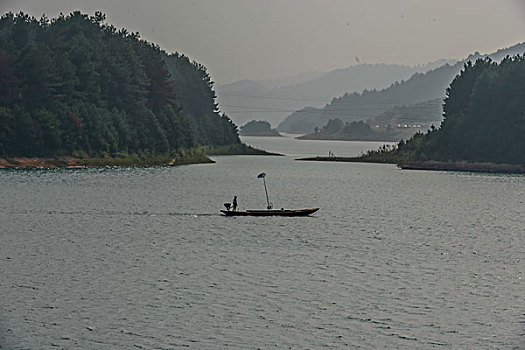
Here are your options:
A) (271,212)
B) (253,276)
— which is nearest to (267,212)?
(271,212)

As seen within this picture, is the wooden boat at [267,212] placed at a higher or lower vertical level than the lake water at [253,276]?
higher

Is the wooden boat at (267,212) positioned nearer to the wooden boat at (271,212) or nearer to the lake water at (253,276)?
the wooden boat at (271,212)

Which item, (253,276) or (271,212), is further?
(271,212)

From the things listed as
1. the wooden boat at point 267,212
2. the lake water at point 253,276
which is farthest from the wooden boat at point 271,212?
the lake water at point 253,276

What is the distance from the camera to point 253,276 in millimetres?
56688

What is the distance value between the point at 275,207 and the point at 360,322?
2733 inches

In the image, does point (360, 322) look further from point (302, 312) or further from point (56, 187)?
point (56, 187)

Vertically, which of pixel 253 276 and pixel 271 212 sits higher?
pixel 271 212

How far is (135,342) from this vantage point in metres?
40.0

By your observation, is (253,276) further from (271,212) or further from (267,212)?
(267,212)

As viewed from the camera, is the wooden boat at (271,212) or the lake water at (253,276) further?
the wooden boat at (271,212)

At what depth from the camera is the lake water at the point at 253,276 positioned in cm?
4200

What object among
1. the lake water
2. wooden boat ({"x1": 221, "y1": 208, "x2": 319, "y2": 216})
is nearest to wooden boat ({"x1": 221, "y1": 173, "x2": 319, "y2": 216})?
wooden boat ({"x1": 221, "y1": 208, "x2": 319, "y2": 216})

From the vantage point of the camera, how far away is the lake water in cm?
4200
